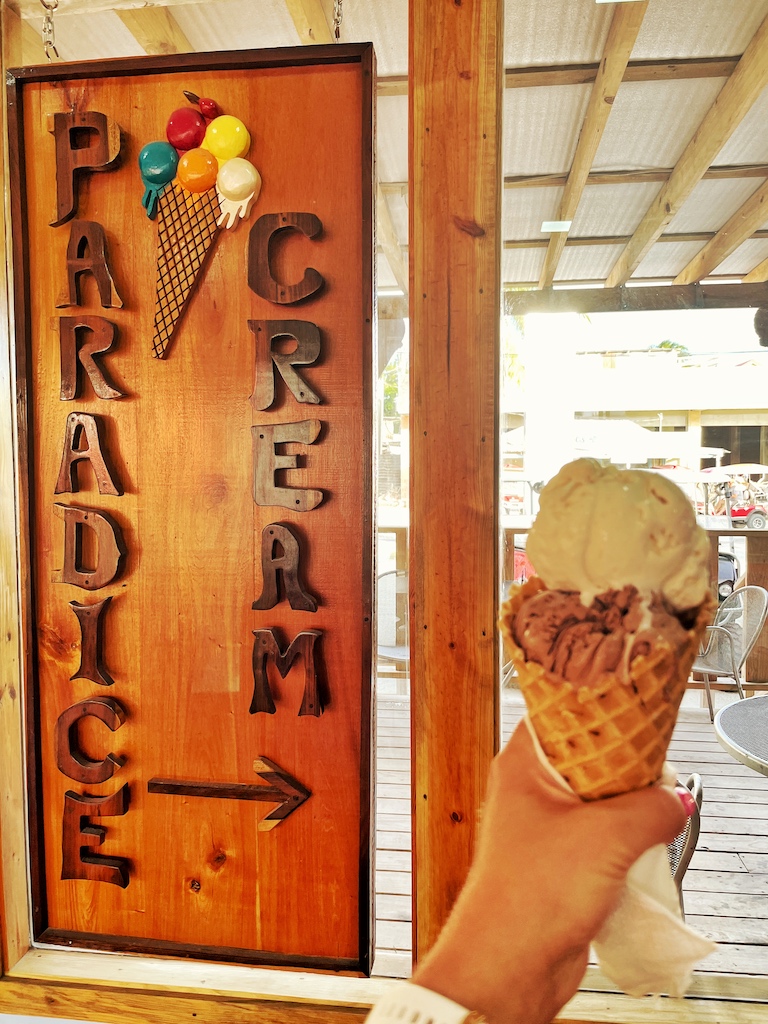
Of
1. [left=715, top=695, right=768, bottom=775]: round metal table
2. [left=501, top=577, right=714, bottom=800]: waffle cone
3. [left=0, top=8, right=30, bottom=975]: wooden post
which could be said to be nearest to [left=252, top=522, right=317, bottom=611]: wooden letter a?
[left=0, top=8, right=30, bottom=975]: wooden post

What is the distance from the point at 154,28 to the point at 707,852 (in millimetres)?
3060

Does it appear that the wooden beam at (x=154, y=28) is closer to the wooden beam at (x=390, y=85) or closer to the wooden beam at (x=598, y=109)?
the wooden beam at (x=390, y=85)

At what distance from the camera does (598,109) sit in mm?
1862

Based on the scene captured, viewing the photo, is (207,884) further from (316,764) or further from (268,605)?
(268,605)

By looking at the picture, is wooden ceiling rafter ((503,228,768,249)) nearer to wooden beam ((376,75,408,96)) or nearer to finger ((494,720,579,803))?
wooden beam ((376,75,408,96))

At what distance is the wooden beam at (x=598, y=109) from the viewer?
1745 millimetres

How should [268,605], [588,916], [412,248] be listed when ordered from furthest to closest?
1. [268,605]
2. [412,248]
3. [588,916]

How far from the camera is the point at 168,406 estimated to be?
74.8 inches

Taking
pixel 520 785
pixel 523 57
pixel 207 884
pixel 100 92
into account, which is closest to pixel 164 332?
pixel 100 92

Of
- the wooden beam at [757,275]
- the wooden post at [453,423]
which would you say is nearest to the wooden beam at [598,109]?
the wooden post at [453,423]

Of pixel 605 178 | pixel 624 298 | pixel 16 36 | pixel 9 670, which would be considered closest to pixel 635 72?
pixel 605 178

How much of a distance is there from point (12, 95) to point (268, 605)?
1.40 meters

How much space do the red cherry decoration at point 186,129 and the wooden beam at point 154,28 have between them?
1.08 ft

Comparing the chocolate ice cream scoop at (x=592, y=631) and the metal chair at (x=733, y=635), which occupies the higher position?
the chocolate ice cream scoop at (x=592, y=631)
